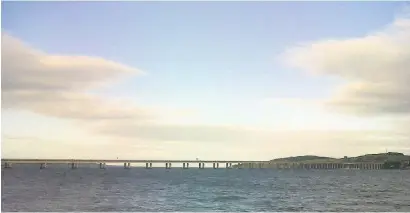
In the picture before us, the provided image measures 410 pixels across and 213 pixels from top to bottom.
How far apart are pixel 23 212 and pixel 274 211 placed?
4778 mm

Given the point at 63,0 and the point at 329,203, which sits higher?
the point at 63,0

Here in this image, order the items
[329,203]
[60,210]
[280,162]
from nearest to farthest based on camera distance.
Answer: [60,210], [329,203], [280,162]

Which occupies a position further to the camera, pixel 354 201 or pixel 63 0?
pixel 354 201

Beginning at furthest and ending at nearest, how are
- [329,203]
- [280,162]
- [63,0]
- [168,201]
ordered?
[280,162], [168,201], [329,203], [63,0]

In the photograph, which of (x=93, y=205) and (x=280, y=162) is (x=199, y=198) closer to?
(x=93, y=205)

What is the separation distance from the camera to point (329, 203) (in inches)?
518

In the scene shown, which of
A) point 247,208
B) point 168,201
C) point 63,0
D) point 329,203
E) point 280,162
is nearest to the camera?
point 63,0

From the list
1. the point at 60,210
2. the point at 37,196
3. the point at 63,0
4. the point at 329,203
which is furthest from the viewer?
the point at 37,196

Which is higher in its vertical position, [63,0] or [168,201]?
[63,0]

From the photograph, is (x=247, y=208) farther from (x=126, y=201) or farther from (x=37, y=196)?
(x=37, y=196)

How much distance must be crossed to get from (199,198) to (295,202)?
9.33ft

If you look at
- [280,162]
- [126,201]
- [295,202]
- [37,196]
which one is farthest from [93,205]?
[280,162]

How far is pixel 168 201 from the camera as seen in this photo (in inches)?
559

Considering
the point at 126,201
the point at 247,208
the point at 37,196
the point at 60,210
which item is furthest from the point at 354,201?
the point at 37,196
